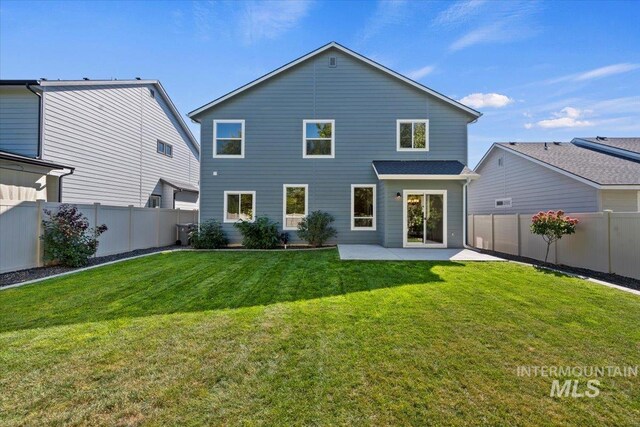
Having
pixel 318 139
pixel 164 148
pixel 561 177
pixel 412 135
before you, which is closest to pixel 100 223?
pixel 318 139

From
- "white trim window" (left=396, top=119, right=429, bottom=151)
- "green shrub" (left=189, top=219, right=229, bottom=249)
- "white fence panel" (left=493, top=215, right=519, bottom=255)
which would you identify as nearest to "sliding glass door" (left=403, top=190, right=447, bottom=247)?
"white fence panel" (left=493, top=215, right=519, bottom=255)

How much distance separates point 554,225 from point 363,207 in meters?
6.55

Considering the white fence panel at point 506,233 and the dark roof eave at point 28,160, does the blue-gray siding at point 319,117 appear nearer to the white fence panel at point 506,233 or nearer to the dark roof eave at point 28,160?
the white fence panel at point 506,233

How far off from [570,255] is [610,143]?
32.2ft

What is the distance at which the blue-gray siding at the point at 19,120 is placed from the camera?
10.3 m

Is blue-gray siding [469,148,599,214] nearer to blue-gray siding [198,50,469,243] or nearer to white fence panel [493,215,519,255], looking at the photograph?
white fence panel [493,215,519,255]

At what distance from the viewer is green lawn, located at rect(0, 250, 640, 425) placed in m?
2.32

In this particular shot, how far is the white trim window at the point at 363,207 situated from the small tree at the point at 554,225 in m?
5.74

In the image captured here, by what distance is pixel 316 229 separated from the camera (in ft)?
40.1

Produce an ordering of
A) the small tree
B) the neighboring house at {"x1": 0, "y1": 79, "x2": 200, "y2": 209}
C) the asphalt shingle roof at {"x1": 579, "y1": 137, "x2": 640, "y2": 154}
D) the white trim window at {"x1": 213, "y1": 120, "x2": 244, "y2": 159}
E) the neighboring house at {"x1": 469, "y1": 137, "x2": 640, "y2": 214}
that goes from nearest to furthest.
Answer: the small tree < the neighboring house at {"x1": 469, "y1": 137, "x2": 640, "y2": 214} < the neighboring house at {"x1": 0, "y1": 79, "x2": 200, "y2": 209} < the white trim window at {"x1": 213, "y1": 120, "x2": 244, "y2": 159} < the asphalt shingle roof at {"x1": 579, "y1": 137, "x2": 640, "y2": 154}

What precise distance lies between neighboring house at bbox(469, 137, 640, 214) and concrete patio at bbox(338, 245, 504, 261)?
435 cm

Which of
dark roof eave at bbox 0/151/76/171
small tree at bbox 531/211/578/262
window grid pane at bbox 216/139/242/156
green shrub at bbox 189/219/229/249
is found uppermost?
window grid pane at bbox 216/139/242/156

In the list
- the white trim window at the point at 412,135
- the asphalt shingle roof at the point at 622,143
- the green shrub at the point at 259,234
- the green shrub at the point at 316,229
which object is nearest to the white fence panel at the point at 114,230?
the green shrub at the point at 259,234

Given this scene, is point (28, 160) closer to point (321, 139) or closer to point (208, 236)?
point (208, 236)
